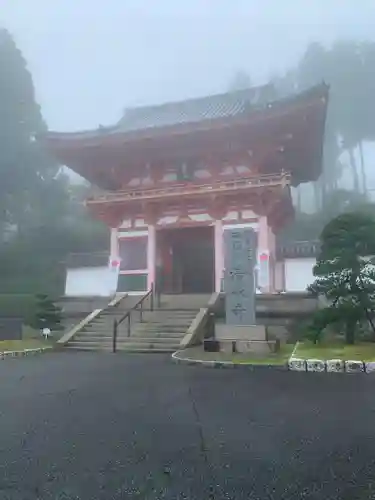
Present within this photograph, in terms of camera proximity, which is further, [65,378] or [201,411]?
[65,378]

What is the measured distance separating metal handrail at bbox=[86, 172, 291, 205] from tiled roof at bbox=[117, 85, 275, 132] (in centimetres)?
534

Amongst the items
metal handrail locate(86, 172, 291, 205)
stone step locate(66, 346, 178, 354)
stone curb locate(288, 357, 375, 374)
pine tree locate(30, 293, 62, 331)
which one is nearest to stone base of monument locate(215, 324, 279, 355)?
stone step locate(66, 346, 178, 354)

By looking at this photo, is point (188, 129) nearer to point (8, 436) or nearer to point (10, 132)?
point (8, 436)

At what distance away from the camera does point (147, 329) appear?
13.9 meters

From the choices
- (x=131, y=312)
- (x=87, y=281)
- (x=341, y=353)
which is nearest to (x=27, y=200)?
(x=87, y=281)

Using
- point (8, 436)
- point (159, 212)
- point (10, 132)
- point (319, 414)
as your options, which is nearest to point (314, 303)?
point (159, 212)

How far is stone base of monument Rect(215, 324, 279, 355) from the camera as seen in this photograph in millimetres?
10977

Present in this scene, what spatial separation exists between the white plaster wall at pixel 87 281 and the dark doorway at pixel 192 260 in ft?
10.6

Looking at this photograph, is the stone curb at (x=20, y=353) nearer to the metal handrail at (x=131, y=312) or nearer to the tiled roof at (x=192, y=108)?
the metal handrail at (x=131, y=312)

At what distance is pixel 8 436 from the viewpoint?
3836 mm

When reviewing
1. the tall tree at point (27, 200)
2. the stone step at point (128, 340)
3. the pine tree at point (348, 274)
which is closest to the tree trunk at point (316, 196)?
the tall tree at point (27, 200)

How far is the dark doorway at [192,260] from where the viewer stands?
69.9 ft

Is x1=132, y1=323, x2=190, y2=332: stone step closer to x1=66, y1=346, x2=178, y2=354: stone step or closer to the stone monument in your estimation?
x1=66, y1=346, x2=178, y2=354: stone step

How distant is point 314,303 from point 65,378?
10.8m
